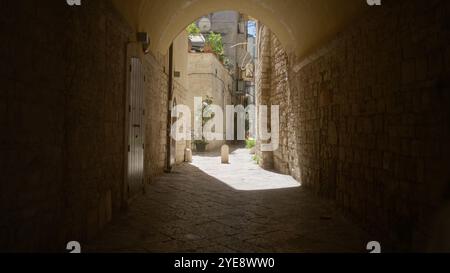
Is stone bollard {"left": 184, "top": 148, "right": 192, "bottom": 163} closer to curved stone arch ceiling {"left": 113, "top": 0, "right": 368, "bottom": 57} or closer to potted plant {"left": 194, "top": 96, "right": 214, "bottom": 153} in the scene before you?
curved stone arch ceiling {"left": 113, "top": 0, "right": 368, "bottom": 57}

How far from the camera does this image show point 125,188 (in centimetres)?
525

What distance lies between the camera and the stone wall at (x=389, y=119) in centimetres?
292

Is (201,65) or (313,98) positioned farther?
(201,65)

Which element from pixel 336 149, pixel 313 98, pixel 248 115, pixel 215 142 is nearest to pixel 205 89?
pixel 215 142

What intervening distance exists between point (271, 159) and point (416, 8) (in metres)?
8.72

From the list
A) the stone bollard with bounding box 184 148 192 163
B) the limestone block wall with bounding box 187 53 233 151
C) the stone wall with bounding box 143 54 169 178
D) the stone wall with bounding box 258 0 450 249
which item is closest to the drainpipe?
the stone wall with bounding box 143 54 169 178

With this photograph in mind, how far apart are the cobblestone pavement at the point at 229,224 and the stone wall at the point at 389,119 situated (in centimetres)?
45

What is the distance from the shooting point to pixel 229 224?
4.55 m

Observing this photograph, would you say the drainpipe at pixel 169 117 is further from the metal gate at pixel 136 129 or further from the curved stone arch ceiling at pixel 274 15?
the metal gate at pixel 136 129

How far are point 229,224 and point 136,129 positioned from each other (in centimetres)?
247

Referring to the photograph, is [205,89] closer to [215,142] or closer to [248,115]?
[215,142]

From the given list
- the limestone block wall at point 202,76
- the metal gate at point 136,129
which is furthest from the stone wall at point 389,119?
the limestone block wall at point 202,76
